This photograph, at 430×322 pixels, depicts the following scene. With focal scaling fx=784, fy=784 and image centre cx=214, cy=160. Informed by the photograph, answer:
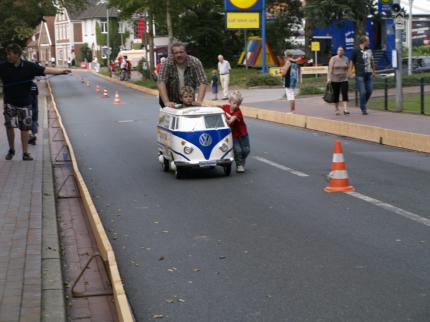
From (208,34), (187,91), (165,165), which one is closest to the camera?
(187,91)

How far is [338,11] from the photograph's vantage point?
1829 inches

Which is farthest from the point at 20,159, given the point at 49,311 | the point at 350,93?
the point at 350,93

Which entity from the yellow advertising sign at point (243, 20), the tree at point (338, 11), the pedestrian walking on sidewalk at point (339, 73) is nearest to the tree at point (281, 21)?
the tree at point (338, 11)

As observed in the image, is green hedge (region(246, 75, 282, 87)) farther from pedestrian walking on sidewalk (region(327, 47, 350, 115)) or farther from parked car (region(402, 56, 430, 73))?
pedestrian walking on sidewalk (region(327, 47, 350, 115))

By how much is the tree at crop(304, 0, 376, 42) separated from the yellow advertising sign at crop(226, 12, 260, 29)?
11.4 feet

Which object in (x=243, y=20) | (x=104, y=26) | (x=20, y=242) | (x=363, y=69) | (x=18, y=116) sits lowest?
(x=20, y=242)

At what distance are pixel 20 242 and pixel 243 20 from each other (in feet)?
129

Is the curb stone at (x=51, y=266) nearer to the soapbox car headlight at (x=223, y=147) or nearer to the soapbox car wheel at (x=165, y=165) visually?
the soapbox car wheel at (x=165, y=165)

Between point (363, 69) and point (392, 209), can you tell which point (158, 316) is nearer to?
point (392, 209)

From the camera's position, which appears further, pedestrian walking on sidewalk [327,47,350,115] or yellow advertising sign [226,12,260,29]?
yellow advertising sign [226,12,260,29]

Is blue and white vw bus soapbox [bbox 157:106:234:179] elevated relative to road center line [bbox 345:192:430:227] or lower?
elevated

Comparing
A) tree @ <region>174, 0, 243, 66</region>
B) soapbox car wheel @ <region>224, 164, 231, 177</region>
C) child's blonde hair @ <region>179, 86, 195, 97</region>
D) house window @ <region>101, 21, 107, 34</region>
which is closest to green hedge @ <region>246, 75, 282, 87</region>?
tree @ <region>174, 0, 243, 66</region>

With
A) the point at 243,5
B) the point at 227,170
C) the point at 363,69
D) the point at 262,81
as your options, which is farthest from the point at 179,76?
the point at 243,5

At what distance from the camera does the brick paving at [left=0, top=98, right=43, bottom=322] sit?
5418 millimetres
